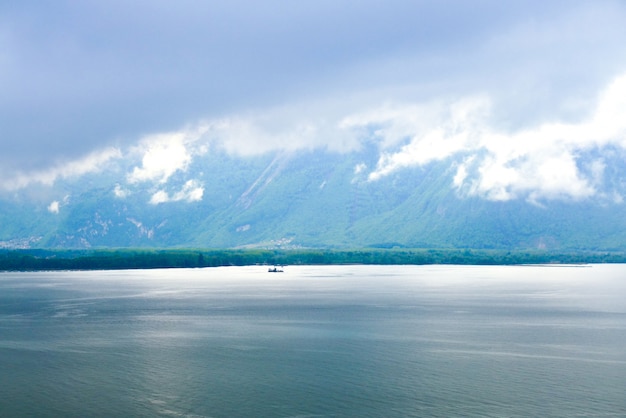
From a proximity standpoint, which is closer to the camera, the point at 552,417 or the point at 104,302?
the point at 552,417

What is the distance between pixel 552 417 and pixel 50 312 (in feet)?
234

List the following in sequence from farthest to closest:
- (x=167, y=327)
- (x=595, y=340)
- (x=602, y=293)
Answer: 1. (x=602, y=293)
2. (x=167, y=327)
3. (x=595, y=340)

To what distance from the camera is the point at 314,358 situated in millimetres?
63250

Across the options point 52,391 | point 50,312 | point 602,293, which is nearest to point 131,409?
point 52,391

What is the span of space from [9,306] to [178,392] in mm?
64146

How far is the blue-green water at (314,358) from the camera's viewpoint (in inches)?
1889

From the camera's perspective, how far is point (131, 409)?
47156 mm

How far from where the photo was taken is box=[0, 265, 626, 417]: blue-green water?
4797cm

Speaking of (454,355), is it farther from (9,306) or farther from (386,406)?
(9,306)

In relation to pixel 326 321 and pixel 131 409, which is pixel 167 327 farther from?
pixel 131 409

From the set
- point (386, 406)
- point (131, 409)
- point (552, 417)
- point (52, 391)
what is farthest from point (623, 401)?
point (52, 391)

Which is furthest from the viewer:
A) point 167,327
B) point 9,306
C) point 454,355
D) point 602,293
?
point 602,293

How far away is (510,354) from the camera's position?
6378 cm

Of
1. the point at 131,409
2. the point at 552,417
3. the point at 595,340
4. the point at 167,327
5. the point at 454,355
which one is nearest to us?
the point at 552,417
